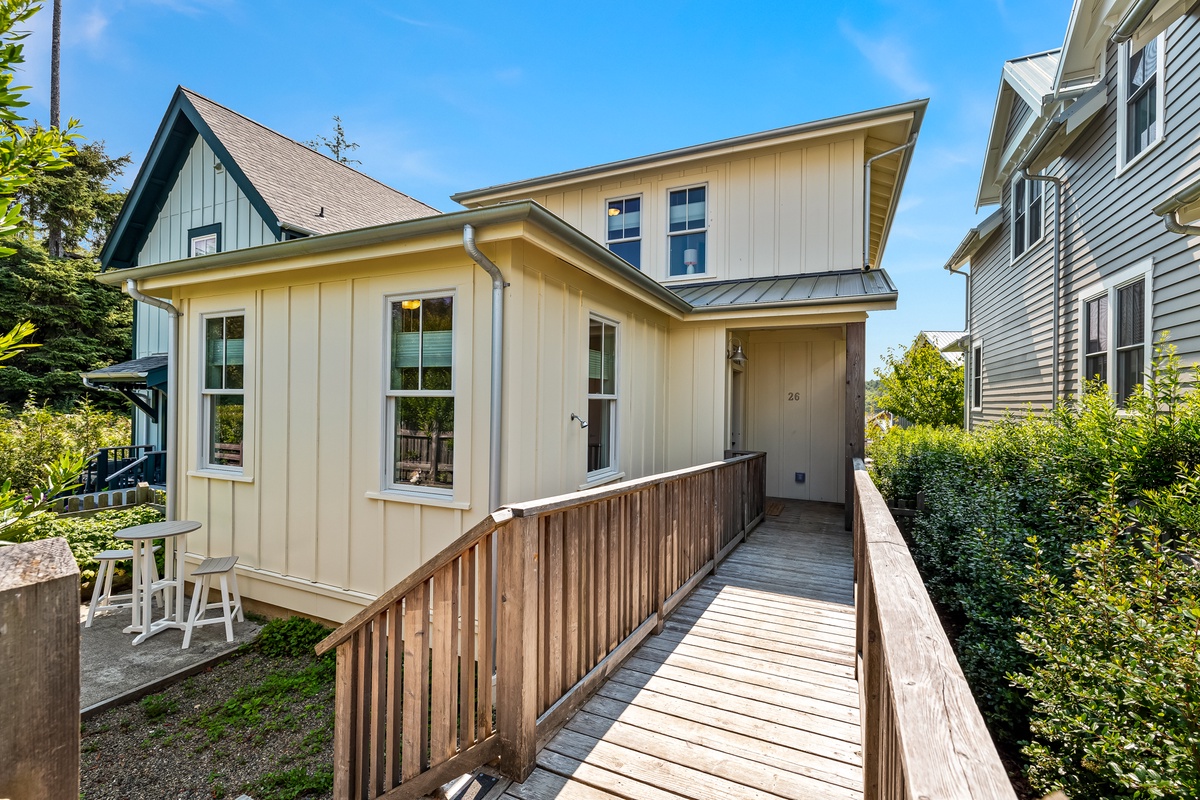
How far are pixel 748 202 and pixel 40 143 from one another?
7.85 metres

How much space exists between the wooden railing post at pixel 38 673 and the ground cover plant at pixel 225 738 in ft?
8.48

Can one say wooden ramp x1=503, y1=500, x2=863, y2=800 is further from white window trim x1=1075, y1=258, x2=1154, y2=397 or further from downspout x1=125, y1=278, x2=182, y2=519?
downspout x1=125, y1=278, x2=182, y2=519

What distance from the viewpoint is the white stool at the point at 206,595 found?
4.70m

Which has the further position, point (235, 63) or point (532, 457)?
point (235, 63)

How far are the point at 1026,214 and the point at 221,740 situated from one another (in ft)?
43.6

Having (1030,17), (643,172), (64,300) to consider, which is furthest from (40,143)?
(64,300)

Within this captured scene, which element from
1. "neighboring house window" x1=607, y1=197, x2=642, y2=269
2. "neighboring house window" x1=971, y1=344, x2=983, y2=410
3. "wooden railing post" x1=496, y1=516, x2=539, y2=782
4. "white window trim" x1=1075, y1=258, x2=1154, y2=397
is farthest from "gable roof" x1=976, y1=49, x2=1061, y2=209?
"wooden railing post" x1=496, y1=516, x2=539, y2=782

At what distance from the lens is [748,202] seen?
26.5 ft

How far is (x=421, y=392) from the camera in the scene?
4348mm

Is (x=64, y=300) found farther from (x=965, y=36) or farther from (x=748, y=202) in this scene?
(x=965, y=36)

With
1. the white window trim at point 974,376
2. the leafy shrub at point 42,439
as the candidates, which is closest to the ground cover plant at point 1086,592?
the white window trim at point 974,376

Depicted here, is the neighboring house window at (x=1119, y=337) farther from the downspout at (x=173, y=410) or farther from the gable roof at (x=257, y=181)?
the gable roof at (x=257, y=181)

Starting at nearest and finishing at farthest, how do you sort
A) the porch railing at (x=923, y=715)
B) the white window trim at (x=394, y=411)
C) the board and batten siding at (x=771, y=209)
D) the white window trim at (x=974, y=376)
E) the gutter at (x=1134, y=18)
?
1. the porch railing at (x=923, y=715)
2. the white window trim at (x=394, y=411)
3. the gutter at (x=1134, y=18)
4. the board and batten siding at (x=771, y=209)
5. the white window trim at (x=974, y=376)

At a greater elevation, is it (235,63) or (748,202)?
(235,63)
